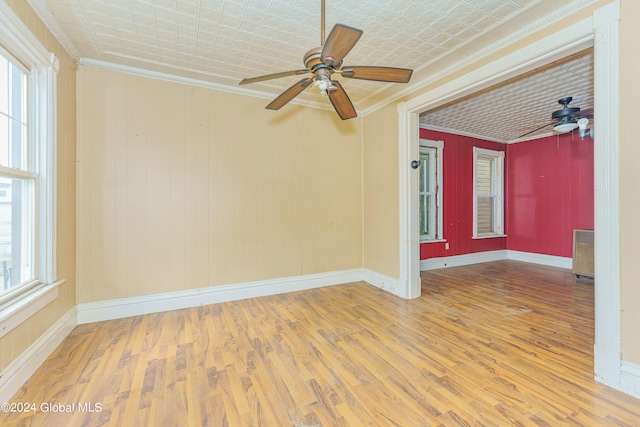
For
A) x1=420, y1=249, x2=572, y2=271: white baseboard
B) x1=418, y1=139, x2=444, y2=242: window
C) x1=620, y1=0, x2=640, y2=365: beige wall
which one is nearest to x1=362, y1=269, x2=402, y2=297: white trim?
x1=420, y1=249, x2=572, y2=271: white baseboard

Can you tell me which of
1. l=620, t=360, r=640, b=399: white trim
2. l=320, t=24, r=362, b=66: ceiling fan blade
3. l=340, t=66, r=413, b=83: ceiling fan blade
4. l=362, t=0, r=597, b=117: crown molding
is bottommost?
l=620, t=360, r=640, b=399: white trim

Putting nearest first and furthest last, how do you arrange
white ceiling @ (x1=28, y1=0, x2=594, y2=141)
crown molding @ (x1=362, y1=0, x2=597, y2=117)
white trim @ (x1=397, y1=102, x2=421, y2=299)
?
crown molding @ (x1=362, y1=0, x2=597, y2=117)
white ceiling @ (x1=28, y1=0, x2=594, y2=141)
white trim @ (x1=397, y1=102, x2=421, y2=299)

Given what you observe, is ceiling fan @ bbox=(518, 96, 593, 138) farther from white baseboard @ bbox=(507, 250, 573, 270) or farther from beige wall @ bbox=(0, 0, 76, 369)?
beige wall @ bbox=(0, 0, 76, 369)

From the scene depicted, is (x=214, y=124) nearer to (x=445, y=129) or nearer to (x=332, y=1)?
(x=332, y=1)

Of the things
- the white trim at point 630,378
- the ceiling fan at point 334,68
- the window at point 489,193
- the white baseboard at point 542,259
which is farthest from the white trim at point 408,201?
the white baseboard at point 542,259

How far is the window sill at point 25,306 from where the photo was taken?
1.68 m

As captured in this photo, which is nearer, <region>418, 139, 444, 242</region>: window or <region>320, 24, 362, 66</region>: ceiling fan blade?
<region>320, 24, 362, 66</region>: ceiling fan blade

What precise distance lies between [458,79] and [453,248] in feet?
11.7

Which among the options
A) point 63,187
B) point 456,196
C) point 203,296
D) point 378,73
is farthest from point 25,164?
point 456,196

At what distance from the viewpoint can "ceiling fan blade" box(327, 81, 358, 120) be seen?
2055 mm

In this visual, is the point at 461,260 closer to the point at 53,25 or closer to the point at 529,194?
the point at 529,194

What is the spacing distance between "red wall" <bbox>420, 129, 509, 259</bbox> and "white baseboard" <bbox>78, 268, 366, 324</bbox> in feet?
7.12

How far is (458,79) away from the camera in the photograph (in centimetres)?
284

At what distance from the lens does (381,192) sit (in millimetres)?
4012
